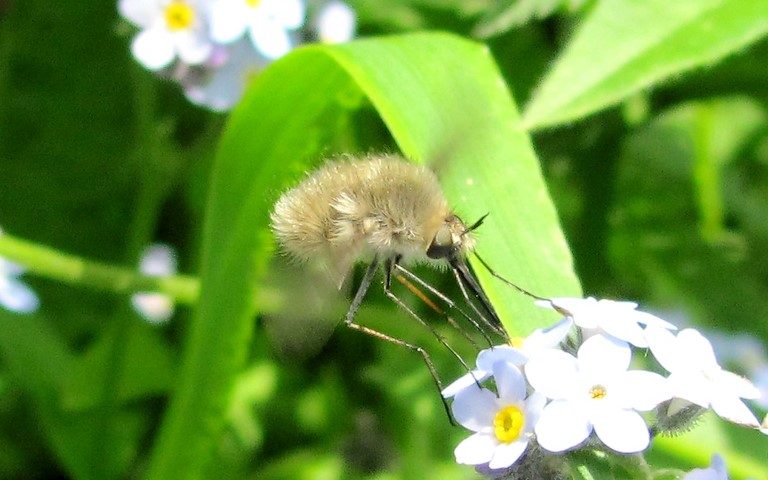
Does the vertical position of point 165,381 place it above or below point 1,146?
below

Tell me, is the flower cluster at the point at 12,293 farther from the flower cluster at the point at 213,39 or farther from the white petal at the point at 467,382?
the white petal at the point at 467,382

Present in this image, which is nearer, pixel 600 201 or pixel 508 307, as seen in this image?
pixel 508 307

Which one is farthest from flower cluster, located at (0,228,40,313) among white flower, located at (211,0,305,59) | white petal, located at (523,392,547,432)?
white petal, located at (523,392,547,432)

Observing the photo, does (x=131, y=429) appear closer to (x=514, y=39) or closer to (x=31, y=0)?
(x=31, y=0)

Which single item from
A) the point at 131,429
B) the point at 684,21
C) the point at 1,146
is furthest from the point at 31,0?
the point at 684,21

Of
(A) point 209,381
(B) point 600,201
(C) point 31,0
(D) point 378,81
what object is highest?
(C) point 31,0

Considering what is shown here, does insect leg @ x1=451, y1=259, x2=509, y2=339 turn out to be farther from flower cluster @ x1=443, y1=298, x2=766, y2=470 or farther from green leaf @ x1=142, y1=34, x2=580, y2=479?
flower cluster @ x1=443, y1=298, x2=766, y2=470

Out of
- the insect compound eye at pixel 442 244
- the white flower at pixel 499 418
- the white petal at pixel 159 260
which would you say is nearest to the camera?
the white flower at pixel 499 418

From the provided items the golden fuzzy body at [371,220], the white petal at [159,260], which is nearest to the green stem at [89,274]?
the white petal at [159,260]
